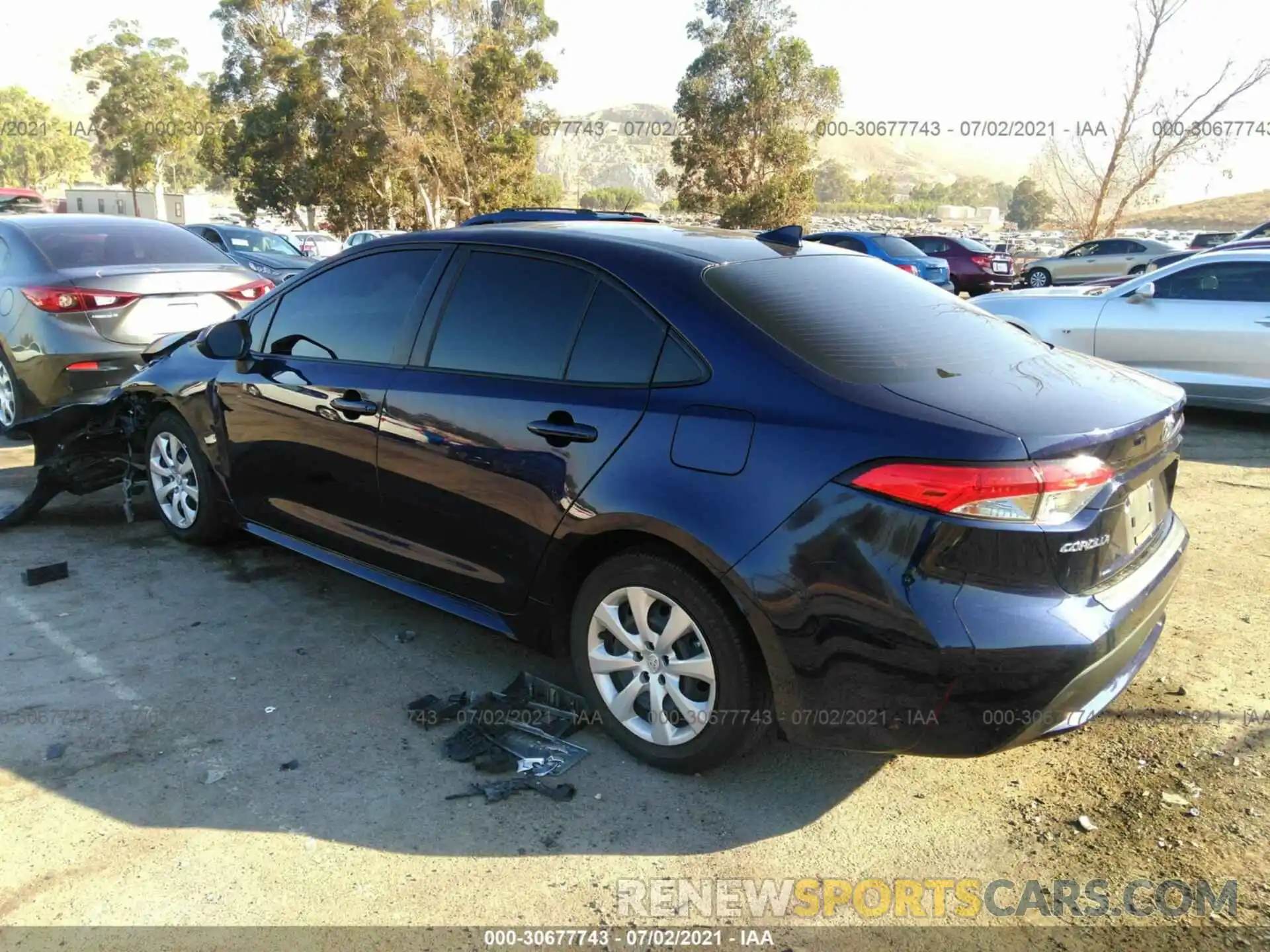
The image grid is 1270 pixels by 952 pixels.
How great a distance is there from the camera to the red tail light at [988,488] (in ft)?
7.94

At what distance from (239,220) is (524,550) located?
1945 inches

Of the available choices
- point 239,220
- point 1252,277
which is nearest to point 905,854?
point 1252,277

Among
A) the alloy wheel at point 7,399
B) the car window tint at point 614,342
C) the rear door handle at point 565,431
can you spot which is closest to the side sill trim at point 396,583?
the rear door handle at point 565,431

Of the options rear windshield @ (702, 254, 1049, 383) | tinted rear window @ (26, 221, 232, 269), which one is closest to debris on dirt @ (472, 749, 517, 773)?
rear windshield @ (702, 254, 1049, 383)

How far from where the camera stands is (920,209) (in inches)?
4114

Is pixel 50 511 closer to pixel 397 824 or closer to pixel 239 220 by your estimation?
pixel 397 824

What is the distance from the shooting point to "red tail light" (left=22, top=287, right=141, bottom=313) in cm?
639

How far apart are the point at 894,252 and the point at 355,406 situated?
1586 cm

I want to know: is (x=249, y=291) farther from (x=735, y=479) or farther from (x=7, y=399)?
(x=735, y=479)

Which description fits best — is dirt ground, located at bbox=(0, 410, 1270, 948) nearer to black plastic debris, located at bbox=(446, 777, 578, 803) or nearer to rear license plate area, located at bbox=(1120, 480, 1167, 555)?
black plastic debris, located at bbox=(446, 777, 578, 803)

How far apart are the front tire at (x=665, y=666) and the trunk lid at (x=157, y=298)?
489 cm

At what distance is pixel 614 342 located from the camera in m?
3.11

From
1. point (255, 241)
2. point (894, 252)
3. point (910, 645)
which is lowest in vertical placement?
point (910, 645)

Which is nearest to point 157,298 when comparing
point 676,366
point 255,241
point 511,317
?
point 511,317
